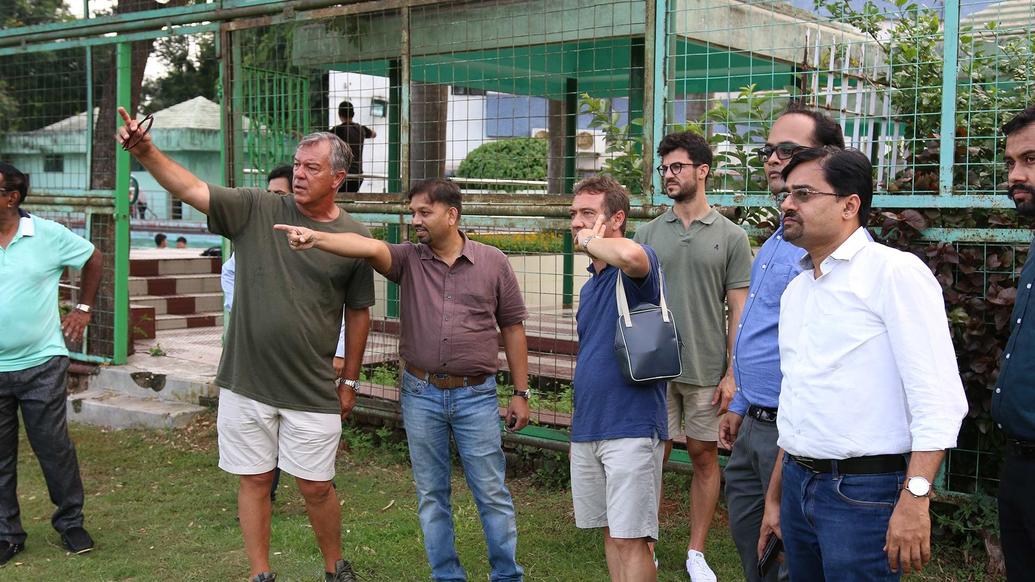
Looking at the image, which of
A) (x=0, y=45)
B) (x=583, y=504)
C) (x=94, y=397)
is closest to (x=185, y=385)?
(x=94, y=397)

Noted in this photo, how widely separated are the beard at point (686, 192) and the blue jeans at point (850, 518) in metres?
2.14

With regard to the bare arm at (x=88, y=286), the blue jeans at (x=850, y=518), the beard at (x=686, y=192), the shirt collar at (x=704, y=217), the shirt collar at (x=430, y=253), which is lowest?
the blue jeans at (x=850, y=518)

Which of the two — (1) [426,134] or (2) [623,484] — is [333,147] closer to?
(2) [623,484]

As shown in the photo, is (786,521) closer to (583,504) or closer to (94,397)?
(583,504)

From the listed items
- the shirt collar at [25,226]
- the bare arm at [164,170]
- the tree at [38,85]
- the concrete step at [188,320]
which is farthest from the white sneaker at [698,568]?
the concrete step at [188,320]

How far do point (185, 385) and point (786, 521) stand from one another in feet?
20.2

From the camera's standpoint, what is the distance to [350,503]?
5.99 meters

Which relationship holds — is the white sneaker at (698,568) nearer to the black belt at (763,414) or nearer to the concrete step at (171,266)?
the black belt at (763,414)

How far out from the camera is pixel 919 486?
2541 mm

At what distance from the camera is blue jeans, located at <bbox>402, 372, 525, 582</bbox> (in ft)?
14.6

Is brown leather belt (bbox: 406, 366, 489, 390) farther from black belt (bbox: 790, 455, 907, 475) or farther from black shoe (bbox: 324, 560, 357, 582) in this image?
black belt (bbox: 790, 455, 907, 475)

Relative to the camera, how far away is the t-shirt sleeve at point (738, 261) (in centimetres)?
477

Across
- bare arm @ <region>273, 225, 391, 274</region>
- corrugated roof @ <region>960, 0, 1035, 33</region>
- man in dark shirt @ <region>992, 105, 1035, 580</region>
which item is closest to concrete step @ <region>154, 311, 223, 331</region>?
bare arm @ <region>273, 225, 391, 274</region>

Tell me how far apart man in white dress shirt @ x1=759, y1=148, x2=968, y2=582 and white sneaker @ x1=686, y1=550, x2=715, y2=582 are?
169cm
